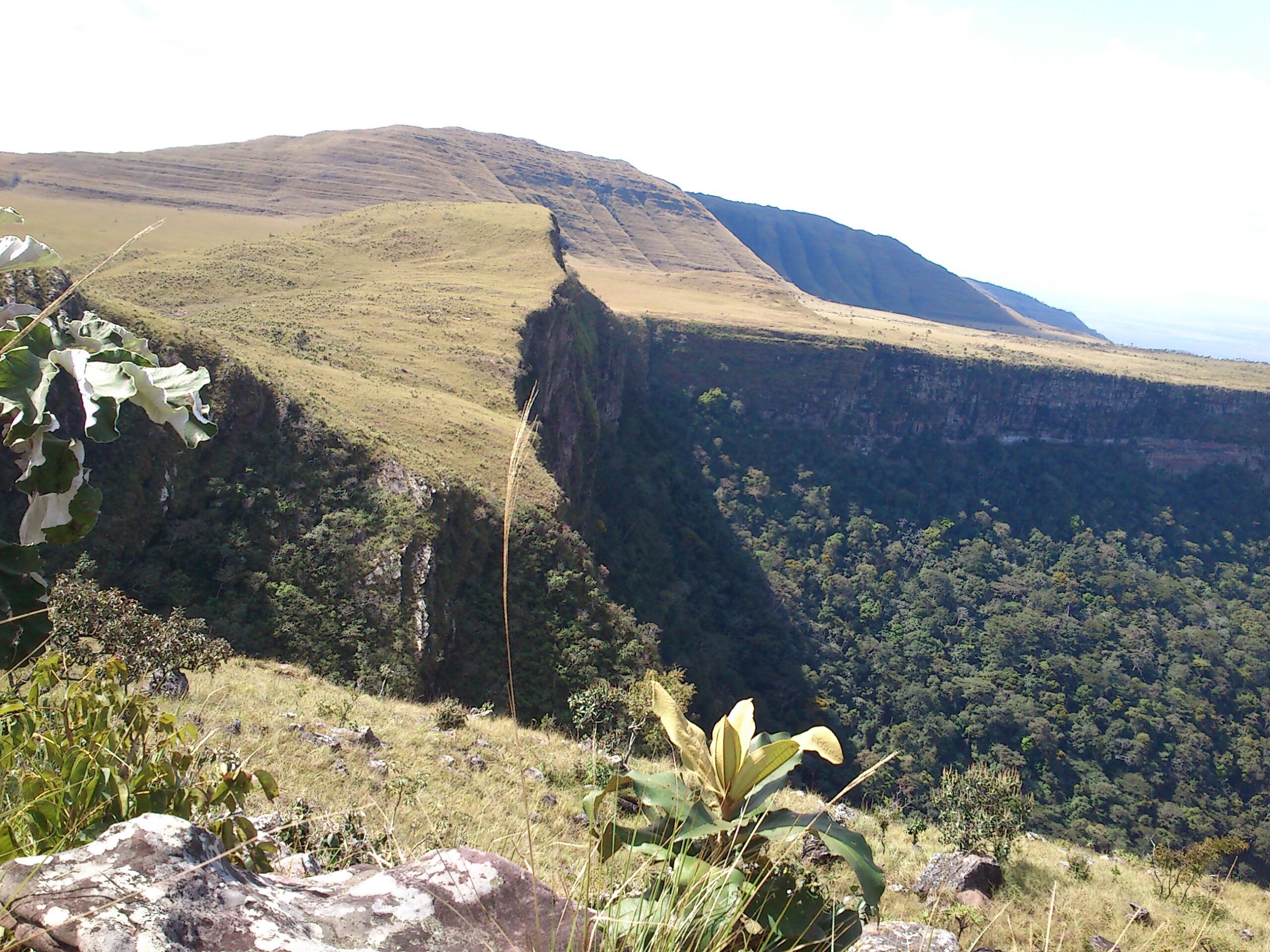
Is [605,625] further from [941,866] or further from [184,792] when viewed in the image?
[184,792]

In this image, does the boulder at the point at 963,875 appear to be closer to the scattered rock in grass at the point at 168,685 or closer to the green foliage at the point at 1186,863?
the green foliage at the point at 1186,863

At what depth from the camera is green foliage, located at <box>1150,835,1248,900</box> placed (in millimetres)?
9430

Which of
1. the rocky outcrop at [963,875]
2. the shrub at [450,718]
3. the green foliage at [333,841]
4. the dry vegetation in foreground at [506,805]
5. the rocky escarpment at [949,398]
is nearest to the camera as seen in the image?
the green foliage at [333,841]

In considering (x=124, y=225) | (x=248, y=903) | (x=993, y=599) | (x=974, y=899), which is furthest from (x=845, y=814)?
(x=124, y=225)

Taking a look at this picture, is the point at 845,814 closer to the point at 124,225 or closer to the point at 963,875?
the point at 963,875

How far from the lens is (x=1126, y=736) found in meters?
45.4

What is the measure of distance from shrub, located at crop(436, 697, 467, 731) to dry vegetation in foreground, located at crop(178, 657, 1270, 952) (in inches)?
4.1

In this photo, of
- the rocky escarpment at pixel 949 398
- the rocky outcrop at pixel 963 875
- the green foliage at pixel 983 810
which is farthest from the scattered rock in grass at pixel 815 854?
the rocky escarpment at pixel 949 398

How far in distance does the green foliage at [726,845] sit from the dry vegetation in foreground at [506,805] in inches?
48.6

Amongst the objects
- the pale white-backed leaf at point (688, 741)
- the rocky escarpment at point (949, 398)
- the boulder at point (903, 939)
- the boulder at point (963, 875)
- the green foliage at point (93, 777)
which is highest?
the rocky escarpment at point (949, 398)

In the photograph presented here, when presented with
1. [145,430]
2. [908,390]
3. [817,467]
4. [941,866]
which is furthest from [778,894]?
[908,390]

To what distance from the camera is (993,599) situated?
5784 cm

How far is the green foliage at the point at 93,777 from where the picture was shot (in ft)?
6.55

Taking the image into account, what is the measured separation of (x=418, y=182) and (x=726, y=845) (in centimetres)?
12234
